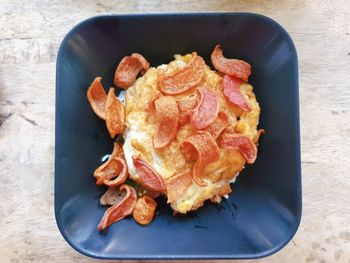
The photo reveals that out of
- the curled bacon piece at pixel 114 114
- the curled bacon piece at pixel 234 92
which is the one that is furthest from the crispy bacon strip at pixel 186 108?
the curled bacon piece at pixel 114 114

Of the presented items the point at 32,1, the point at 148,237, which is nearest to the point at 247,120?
the point at 148,237

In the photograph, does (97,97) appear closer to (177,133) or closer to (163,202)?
(177,133)

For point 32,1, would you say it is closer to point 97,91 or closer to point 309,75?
point 97,91

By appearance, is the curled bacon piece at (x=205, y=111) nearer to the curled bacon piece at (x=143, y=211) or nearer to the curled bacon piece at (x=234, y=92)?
the curled bacon piece at (x=234, y=92)

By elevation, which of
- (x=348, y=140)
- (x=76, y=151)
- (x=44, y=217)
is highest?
(x=348, y=140)

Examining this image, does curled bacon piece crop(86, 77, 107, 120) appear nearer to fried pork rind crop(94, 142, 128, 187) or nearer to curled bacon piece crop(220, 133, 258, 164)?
fried pork rind crop(94, 142, 128, 187)

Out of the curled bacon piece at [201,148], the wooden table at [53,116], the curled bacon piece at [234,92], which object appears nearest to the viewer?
the curled bacon piece at [201,148]
